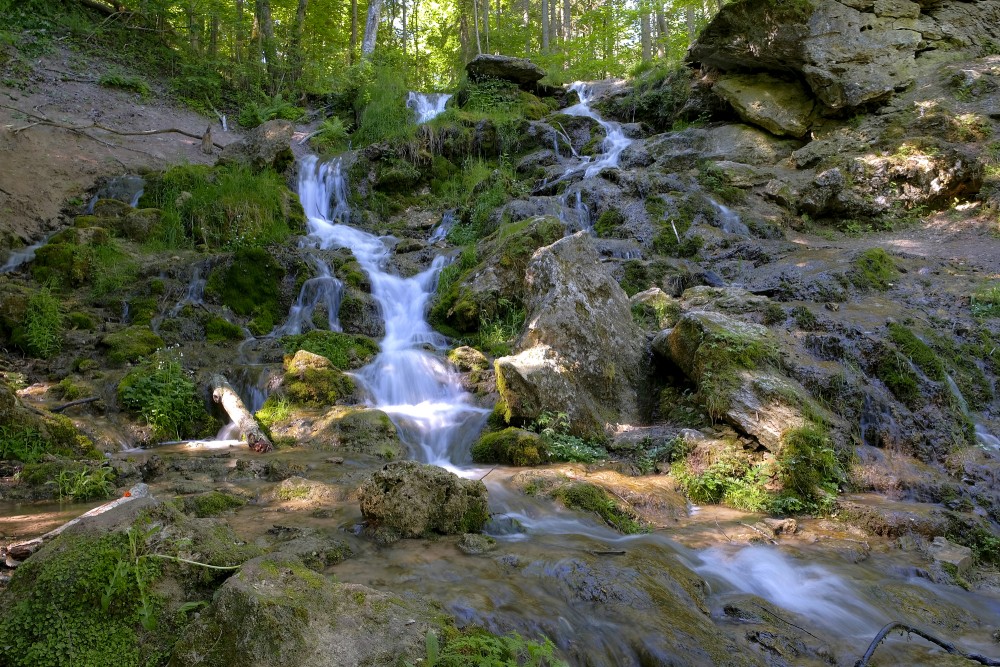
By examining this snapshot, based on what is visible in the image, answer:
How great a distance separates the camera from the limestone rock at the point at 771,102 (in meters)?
14.4

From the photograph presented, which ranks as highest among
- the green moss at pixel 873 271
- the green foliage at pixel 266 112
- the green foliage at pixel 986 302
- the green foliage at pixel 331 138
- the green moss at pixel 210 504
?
the green foliage at pixel 266 112

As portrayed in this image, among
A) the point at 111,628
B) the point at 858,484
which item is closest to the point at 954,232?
the point at 858,484

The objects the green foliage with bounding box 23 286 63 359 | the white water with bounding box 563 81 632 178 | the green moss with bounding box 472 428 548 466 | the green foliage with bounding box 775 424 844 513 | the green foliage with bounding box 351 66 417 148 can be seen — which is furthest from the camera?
the green foliage with bounding box 351 66 417 148

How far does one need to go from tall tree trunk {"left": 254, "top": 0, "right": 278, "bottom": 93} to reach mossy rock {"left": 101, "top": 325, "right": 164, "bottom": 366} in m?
14.7

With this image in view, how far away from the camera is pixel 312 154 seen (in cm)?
1617

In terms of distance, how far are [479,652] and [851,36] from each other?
16.8 meters

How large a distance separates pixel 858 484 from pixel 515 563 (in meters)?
3.90

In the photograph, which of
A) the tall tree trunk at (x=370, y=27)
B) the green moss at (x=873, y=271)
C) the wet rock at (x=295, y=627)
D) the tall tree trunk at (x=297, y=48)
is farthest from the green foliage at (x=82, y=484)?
the tall tree trunk at (x=297, y=48)

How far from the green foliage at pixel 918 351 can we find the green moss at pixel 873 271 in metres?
1.98

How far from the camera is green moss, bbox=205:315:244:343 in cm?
887

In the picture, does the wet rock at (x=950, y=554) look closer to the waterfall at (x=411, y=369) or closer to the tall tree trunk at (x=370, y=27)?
the waterfall at (x=411, y=369)

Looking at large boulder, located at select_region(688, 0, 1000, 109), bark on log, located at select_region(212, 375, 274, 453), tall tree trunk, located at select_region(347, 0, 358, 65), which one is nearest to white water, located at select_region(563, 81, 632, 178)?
large boulder, located at select_region(688, 0, 1000, 109)

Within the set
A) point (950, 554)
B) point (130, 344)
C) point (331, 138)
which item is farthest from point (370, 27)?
point (950, 554)

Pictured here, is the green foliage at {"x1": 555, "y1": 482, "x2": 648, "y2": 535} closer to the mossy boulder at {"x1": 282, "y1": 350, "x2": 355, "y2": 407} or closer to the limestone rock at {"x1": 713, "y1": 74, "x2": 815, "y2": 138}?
the mossy boulder at {"x1": 282, "y1": 350, "x2": 355, "y2": 407}
